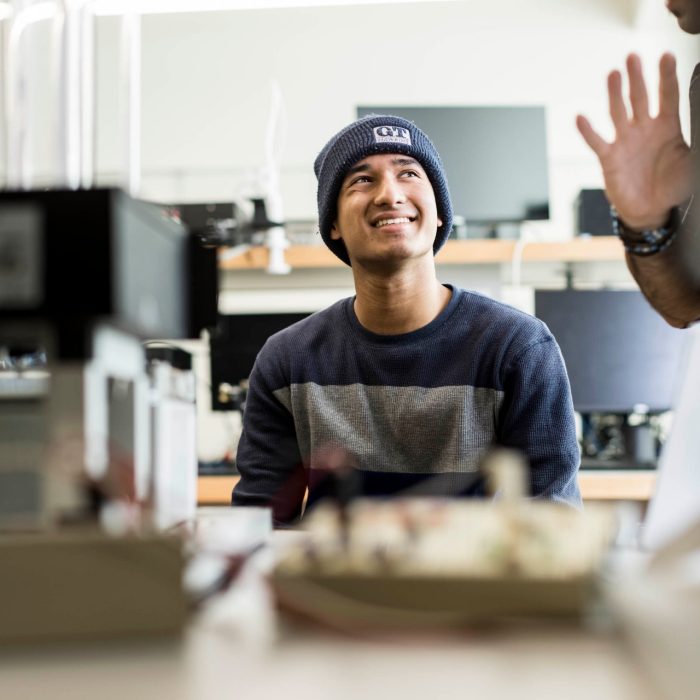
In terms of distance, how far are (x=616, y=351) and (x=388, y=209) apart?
116 cm

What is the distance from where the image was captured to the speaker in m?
2.69

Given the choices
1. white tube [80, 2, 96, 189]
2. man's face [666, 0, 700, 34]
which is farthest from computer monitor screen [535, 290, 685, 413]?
white tube [80, 2, 96, 189]

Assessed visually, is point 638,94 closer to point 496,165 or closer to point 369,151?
point 369,151

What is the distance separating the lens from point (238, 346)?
2.43 m

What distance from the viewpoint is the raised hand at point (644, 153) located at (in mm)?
1107

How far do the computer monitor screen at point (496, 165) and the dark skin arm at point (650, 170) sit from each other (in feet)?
4.75

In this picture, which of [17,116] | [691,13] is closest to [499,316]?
[691,13]

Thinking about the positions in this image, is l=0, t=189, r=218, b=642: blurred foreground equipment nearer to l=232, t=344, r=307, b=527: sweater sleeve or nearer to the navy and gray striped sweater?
the navy and gray striped sweater

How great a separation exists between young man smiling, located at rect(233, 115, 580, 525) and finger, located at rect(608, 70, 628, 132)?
14.0 inches

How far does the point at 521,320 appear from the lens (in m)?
1.38

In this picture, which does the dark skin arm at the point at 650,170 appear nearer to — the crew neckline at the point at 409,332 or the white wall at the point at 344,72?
the crew neckline at the point at 409,332

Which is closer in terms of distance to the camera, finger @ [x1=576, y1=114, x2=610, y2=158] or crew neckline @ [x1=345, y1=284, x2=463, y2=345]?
finger @ [x1=576, y1=114, x2=610, y2=158]

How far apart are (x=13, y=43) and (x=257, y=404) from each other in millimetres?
856

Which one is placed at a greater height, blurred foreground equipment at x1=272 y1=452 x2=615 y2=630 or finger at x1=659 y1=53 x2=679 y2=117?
finger at x1=659 y1=53 x2=679 y2=117
